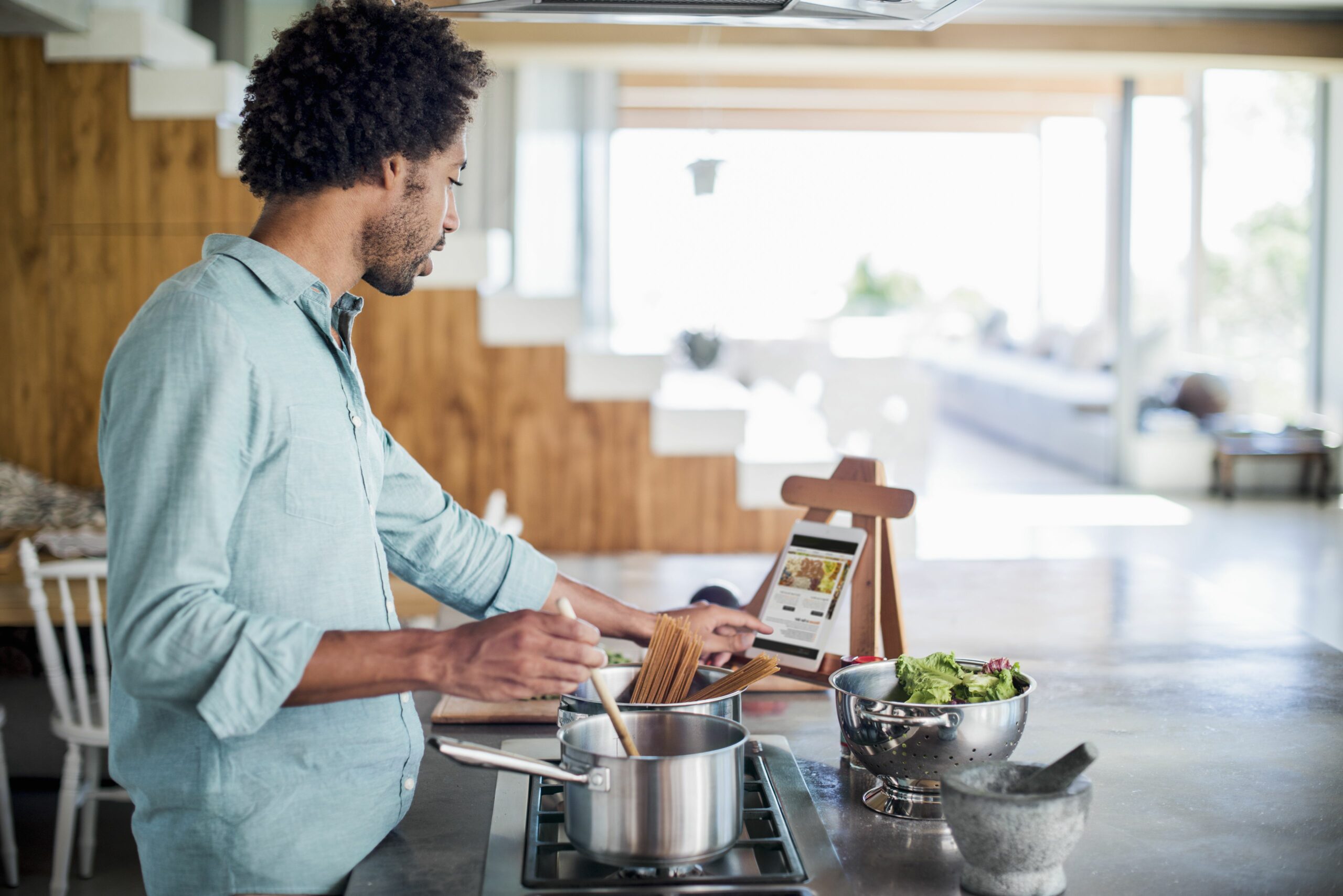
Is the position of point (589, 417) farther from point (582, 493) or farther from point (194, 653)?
point (194, 653)

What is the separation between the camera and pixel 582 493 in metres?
5.24

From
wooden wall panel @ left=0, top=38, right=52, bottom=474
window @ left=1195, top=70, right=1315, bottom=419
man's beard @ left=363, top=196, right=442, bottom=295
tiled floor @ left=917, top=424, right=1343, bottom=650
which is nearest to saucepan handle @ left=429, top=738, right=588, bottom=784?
man's beard @ left=363, top=196, right=442, bottom=295

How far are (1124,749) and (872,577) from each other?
1.32 ft

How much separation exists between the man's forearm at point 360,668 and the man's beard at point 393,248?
0.38 metres

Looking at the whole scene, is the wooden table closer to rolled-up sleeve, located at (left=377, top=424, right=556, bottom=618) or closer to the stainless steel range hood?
the stainless steel range hood

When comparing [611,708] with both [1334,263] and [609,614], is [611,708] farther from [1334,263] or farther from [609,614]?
[1334,263]

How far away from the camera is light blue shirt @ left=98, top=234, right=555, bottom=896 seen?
104cm

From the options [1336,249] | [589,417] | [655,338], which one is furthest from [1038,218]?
[589,417]

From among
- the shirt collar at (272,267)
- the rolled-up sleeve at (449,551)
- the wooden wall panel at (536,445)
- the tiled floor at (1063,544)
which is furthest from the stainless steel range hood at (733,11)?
the wooden wall panel at (536,445)

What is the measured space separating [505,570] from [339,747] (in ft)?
1.35

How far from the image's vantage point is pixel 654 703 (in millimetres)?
1418

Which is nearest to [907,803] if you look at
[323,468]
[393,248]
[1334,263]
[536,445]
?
[323,468]

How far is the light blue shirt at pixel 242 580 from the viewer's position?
104cm

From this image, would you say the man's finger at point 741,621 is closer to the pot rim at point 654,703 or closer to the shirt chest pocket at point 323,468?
the pot rim at point 654,703
